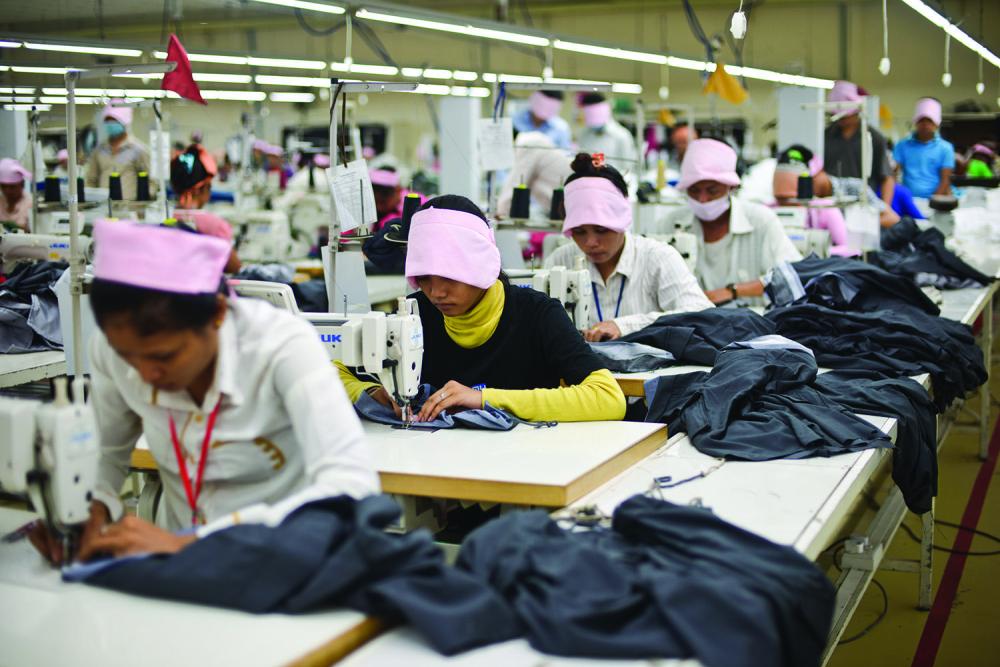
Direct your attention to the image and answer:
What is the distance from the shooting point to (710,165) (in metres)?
4.79

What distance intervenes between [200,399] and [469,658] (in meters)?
0.68

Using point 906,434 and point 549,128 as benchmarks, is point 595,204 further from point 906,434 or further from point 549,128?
point 549,128

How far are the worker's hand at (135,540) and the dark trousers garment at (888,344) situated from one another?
2.41 meters

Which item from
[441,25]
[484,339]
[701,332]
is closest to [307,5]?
[441,25]

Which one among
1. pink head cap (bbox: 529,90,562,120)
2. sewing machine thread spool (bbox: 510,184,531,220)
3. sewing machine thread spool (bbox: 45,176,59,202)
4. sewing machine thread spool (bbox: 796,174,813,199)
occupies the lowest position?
sewing machine thread spool (bbox: 510,184,531,220)

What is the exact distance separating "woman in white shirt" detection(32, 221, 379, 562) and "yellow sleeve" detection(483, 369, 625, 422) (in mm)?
852

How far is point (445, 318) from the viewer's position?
2.88m

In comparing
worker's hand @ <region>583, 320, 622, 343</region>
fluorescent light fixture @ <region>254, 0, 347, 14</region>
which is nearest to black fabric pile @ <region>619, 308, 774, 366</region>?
worker's hand @ <region>583, 320, 622, 343</region>

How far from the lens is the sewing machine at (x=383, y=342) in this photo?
2498mm

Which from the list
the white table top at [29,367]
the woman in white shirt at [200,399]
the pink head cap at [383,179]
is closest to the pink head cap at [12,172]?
the pink head cap at [383,179]

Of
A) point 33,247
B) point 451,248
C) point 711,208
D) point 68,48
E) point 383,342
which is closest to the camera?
point 383,342

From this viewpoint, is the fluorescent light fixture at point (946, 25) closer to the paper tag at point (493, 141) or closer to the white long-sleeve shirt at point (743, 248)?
the white long-sleeve shirt at point (743, 248)

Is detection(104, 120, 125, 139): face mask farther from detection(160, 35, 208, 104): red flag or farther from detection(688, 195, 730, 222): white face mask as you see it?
detection(688, 195, 730, 222): white face mask

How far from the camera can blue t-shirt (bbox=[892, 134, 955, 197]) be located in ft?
→ 31.9
